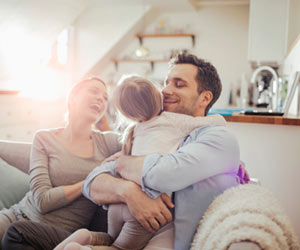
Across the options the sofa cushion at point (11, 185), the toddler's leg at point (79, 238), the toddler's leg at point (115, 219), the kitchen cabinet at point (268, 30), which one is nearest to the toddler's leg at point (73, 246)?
the toddler's leg at point (79, 238)

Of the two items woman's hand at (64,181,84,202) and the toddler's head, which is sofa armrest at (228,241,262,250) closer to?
the toddler's head

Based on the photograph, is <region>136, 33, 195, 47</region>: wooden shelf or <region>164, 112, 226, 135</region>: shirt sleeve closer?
<region>164, 112, 226, 135</region>: shirt sleeve

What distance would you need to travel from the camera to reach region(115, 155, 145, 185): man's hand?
4.00ft

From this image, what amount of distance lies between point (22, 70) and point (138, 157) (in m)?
5.14

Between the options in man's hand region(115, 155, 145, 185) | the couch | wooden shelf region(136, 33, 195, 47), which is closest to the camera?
man's hand region(115, 155, 145, 185)

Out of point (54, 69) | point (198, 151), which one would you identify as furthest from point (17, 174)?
point (54, 69)

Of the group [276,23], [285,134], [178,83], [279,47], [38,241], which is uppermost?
[276,23]

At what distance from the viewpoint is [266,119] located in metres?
2.31

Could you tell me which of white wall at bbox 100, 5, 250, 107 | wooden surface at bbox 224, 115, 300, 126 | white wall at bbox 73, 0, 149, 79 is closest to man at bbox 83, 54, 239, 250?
wooden surface at bbox 224, 115, 300, 126

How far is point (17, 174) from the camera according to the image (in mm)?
1917

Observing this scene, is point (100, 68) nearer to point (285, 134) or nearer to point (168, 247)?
point (285, 134)

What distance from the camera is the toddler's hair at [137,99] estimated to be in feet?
4.23

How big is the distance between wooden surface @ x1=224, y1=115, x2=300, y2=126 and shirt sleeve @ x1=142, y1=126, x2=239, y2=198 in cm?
114

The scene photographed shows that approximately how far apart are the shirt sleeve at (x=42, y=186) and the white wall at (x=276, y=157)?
1345mm
